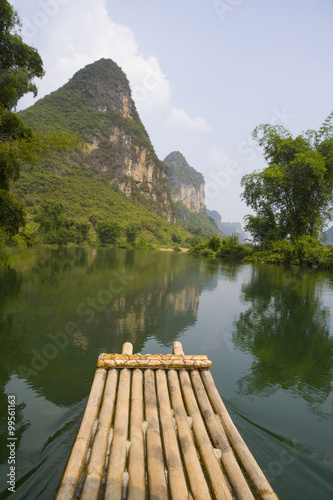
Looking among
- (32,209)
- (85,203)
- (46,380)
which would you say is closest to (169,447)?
(46,380)

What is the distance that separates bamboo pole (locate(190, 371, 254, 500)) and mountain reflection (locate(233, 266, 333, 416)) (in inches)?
53.4

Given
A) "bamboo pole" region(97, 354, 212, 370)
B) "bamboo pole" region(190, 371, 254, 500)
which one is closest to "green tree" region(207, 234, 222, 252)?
"bamboo pole" region(97, 354, 212, 370)

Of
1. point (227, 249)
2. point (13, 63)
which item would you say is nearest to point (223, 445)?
point (13, 63)

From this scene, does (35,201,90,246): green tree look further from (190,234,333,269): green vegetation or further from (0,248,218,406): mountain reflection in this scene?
(0,248,218,406): mountain reflection

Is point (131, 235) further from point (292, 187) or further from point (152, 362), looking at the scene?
point (152, 362)

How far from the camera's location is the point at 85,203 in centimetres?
7769

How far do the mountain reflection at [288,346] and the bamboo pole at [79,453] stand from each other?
210 cm

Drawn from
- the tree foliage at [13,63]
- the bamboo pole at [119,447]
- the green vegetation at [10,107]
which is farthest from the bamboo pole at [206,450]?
the tree foliage at [13,63]

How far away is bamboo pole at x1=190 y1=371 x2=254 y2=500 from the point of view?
1.54 m

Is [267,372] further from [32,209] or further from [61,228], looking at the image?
[32,209]

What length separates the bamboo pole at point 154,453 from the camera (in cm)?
154

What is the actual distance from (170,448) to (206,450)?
24 centimetres

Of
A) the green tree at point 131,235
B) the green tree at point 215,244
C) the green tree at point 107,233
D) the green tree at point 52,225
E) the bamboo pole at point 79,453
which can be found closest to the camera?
the bamboo pole at point 79,453

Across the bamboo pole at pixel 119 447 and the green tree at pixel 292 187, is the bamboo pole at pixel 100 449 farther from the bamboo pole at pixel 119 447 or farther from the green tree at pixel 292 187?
the green tree at pixel 292 187
